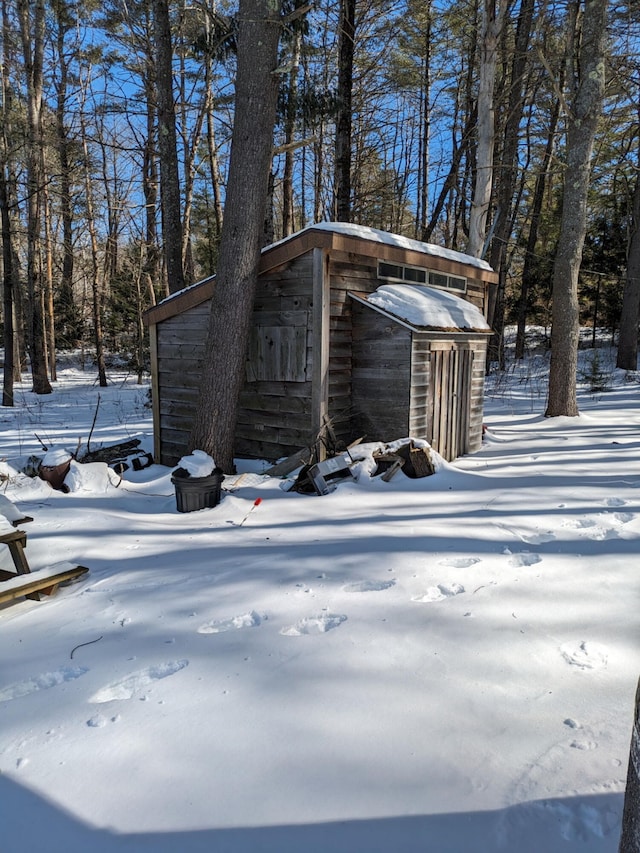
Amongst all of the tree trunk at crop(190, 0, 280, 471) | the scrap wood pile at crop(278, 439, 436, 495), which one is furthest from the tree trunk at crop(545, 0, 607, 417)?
the tree trunk at crop(190, 0, 280, 471)

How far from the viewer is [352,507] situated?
214 inches

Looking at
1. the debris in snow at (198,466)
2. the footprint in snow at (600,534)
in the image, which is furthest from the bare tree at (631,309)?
the debris in snow at (198,466)

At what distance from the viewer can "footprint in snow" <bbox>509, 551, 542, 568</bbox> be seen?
3.88 metres

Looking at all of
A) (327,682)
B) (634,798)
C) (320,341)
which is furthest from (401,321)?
(634,798)

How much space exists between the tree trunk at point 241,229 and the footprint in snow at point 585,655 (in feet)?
16.1

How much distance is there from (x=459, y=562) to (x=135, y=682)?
2320mm

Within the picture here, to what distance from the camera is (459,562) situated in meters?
3.91

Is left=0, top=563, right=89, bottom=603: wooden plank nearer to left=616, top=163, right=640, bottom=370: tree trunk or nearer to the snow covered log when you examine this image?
the snow covered log

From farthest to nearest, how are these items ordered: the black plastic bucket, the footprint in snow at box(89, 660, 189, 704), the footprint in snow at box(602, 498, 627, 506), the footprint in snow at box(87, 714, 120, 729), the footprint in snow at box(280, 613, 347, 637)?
1. the black plastic bucket
2. the footprint in snow at box(602, 498, 627, 506)
3. the footprint in snow at box(280, 613, 347, 637)
4. the footprint in snow at box(89, 660, 189, 704)
5. the footprint in snow at box(87, 714, 120, 729)

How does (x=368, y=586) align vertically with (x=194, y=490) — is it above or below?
below

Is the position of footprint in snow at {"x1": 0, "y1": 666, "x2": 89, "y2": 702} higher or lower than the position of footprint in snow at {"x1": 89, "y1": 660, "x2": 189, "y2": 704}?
lower

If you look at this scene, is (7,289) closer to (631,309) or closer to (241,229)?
(241,229)

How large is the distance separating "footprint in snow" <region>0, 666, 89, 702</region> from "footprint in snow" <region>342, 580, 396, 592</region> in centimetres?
163

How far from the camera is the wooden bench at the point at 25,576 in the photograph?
3.45m
